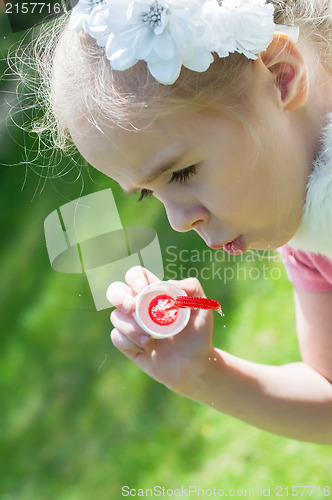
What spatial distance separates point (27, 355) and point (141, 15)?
105cm

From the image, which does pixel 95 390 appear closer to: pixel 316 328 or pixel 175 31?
pixel 316 328

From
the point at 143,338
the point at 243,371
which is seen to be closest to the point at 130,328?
the point at 143,338

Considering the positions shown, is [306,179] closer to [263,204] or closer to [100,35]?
[263,204]

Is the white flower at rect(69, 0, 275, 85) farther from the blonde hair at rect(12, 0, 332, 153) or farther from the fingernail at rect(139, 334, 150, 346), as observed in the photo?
the fingernail at rect(139, 334, 150, 346)

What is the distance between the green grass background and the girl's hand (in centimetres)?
43

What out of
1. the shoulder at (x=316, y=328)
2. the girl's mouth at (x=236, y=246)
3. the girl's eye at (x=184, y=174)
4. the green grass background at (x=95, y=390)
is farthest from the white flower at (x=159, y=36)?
the green grass background at (x=95, y=390)

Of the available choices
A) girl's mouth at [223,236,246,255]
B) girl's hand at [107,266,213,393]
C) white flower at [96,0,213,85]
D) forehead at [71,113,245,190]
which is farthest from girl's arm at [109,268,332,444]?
white flower at [96,0,213,85]

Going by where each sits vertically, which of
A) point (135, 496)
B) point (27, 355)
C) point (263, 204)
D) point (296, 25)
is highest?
point (296, 25)

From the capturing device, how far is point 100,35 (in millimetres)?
699

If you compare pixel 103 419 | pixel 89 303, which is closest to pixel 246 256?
pixel 89 303

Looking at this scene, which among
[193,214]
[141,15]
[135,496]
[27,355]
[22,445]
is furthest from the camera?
[27,355]

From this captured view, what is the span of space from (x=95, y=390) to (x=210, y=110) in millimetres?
907

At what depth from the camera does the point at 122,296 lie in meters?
0.94

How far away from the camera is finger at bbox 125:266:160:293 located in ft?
3.13
